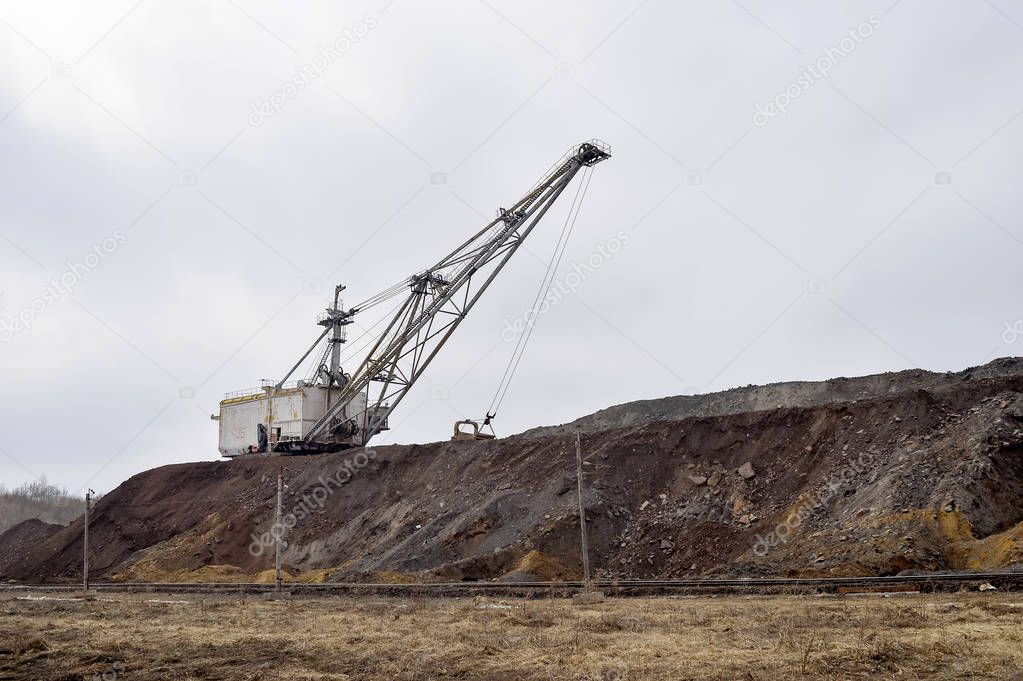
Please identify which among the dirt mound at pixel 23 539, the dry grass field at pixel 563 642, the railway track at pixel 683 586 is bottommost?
the dry grass field at pixel 563 642

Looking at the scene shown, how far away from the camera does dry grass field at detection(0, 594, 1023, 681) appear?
443 inches

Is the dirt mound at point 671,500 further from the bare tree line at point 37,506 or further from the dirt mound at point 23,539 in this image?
the bare tree line at point 37,506

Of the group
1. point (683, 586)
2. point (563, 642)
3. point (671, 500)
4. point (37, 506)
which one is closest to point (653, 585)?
point (683, 586)

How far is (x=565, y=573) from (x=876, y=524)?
9576 mm

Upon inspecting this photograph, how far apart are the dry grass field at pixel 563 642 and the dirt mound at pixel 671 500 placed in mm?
7066

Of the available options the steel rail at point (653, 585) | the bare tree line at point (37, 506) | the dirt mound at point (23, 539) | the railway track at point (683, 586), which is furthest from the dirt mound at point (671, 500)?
the bare tree line at point (37, 506)

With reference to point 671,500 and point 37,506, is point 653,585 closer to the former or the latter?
point 671,500

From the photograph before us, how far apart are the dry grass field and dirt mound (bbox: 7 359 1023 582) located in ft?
23.2

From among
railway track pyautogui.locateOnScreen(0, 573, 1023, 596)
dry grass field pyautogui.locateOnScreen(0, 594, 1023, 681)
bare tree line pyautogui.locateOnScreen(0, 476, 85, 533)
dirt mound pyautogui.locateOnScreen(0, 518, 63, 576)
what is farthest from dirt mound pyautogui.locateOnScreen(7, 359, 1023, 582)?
bare tree line pyautogui.locateOnScreen(0, 476, 85, 533)

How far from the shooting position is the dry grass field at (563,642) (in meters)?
11.3

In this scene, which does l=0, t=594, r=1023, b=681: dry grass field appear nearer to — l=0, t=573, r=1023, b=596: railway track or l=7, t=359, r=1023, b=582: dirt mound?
l=0, t=573, r=1023, b=596: railway track

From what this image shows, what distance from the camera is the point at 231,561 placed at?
42.5 meters

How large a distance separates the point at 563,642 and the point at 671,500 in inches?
720

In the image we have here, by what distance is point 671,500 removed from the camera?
31391 millimetres
